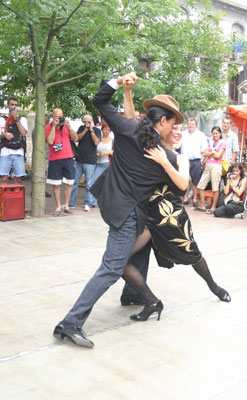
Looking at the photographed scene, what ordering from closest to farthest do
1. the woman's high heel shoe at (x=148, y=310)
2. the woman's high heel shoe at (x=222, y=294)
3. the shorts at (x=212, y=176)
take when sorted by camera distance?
1. the woman's high heel shoe at (x=148, y=310)
2. the woman's high heel shoe at (x=222, y=294)
3. the shorts at (x=212, y=176)

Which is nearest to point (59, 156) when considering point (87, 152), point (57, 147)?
point (57, 147)

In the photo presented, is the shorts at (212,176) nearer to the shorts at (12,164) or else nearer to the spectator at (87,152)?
the spectator at (87,152)

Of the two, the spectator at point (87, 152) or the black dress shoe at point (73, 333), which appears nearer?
the black dress shoe at point (73, 333)

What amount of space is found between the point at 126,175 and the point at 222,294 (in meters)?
1.72

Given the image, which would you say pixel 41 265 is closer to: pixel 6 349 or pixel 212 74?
pixel 6 349

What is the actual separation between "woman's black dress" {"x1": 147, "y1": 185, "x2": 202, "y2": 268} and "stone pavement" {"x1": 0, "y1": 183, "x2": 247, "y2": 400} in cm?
61

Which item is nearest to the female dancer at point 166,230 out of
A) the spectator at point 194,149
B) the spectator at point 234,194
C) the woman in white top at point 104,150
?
the spectator at point 234,194

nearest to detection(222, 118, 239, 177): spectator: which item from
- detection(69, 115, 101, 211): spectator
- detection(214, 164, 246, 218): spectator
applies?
detection(214, 164, 246, 218): spectator

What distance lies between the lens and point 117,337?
3.89 metres

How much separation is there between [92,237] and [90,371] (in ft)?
13.9

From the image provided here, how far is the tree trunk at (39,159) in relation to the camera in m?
8.97

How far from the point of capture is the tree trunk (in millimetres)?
8969

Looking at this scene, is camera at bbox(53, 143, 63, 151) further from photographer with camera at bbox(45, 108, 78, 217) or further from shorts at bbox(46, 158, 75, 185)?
shorts at bbox(46, 158, 75, 185)

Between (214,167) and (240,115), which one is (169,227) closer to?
(214,167)
